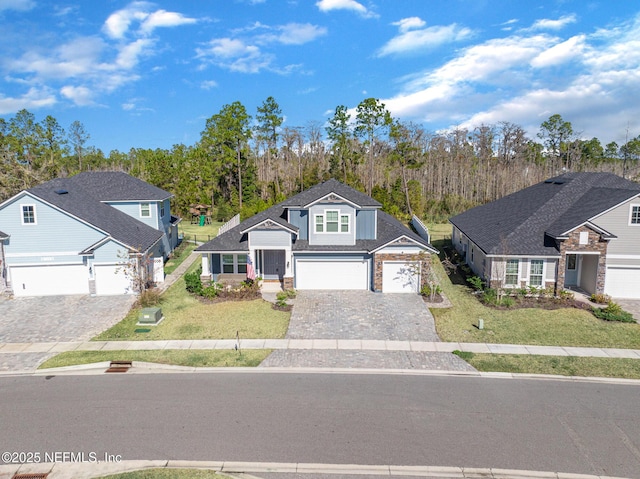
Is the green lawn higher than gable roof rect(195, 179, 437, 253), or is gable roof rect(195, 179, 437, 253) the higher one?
gable roof rect(195, 179, 437, 253)

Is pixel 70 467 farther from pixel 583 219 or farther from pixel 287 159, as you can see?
pixel 287 159

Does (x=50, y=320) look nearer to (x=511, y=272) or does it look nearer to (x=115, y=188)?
(x=115, y=188)

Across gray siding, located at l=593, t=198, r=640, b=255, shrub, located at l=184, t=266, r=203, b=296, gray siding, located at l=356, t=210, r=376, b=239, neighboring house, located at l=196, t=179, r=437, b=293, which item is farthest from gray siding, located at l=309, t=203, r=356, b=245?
gray siding, located at l=593, t=198, r=640, b=255

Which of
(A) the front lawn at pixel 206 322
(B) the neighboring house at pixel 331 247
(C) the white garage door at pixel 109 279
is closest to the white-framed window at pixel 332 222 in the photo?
(B) the neighboring house at pixel 331 247

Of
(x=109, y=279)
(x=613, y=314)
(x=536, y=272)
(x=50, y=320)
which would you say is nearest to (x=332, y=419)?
(x=50, y=320)

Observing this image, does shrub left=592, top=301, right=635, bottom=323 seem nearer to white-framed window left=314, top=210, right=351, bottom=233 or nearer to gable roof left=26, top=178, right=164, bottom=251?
white-framed window left=314, top=210, right=351, bottom=233

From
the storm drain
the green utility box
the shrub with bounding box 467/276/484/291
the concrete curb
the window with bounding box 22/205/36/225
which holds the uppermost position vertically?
the window with bounding box 22/205/36/225

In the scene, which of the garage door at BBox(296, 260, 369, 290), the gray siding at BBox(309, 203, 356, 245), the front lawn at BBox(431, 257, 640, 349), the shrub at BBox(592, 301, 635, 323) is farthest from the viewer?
the gray siding at BBox(309, 203, 356, 245)

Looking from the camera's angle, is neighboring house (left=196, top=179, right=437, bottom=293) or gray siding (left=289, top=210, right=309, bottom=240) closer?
neighboring house (left=196, top=179, right=437, bottom=293)
